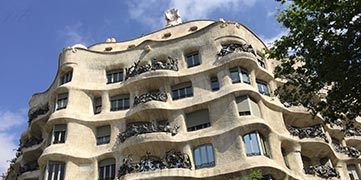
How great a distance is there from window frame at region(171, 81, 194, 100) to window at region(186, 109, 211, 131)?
182 cm

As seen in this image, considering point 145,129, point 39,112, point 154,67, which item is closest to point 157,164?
point 145,129

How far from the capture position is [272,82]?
104 feet

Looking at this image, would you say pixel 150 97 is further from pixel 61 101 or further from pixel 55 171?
pixel 55 171

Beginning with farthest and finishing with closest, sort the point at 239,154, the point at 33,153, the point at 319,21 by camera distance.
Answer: the point at 33,153 < the point at 239,154 < the point at 319,21

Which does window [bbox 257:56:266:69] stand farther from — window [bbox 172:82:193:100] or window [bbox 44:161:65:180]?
window [bbox 44:161:65:180]

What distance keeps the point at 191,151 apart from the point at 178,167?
1.86m

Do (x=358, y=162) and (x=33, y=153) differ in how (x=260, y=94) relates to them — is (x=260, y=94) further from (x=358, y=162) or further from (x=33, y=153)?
(x=33, y=153)

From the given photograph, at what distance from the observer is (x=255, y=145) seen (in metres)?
25.1

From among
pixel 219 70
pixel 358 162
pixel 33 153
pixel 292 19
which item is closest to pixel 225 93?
pixel 219 70

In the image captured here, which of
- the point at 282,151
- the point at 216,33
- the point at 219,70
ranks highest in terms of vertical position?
the point at 216,33

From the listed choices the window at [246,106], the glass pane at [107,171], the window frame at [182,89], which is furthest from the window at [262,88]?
the glass pane at [107,171]

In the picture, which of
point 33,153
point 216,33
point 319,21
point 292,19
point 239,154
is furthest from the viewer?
point 33,153

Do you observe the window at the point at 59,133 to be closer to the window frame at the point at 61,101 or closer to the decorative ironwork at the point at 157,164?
the window frame at the point at 61,101

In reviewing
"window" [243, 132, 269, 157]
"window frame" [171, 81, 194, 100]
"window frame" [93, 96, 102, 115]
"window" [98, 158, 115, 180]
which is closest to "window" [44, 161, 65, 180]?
"window" [98, 158, 115, 180]
